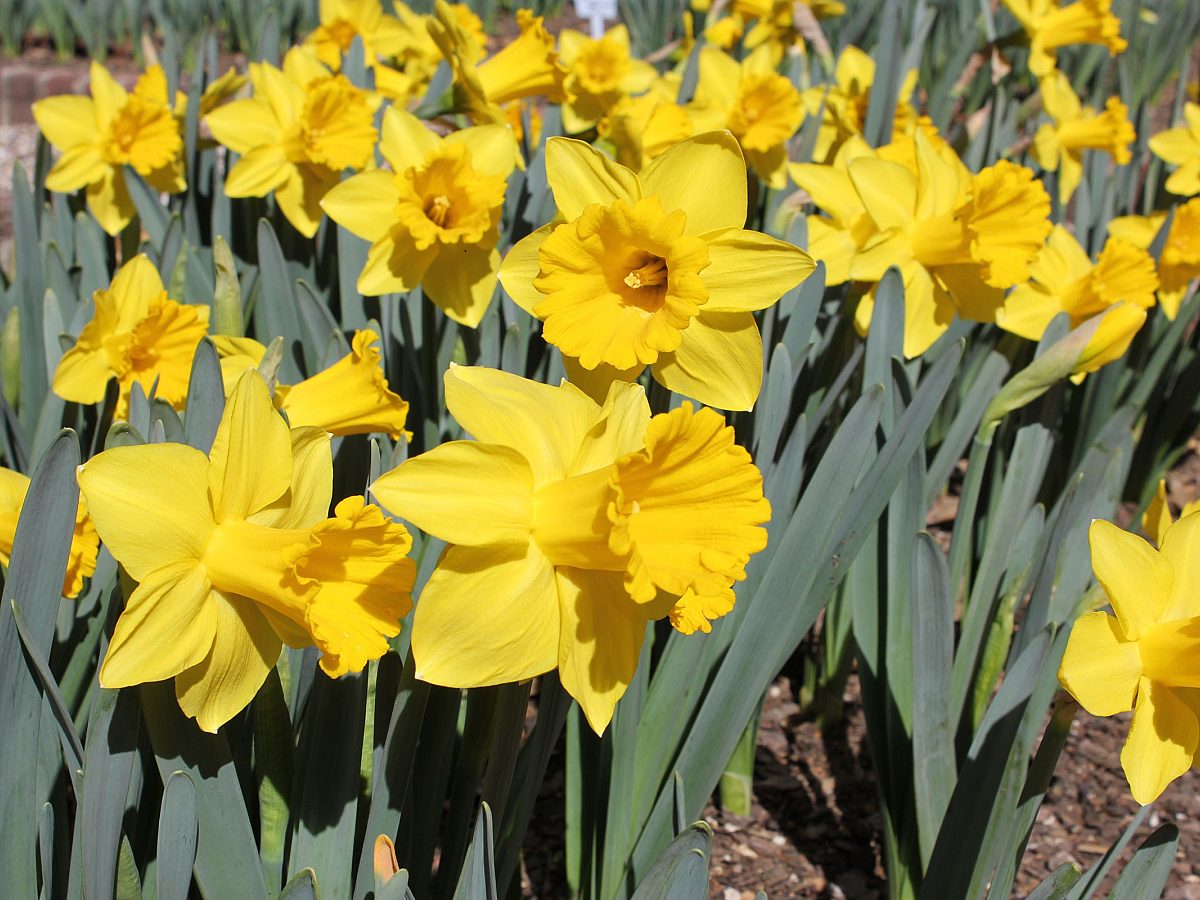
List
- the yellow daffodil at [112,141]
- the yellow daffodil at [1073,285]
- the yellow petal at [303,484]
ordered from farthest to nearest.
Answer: the yellow daffodil at [112,141], the yellow daffodil at [1073,285], the yellow petal at [303,484]

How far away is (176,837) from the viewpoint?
915 mm

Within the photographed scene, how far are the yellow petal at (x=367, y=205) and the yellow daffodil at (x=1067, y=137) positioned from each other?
1.85 metres

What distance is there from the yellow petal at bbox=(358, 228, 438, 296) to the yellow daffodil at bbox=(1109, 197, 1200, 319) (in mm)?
1482

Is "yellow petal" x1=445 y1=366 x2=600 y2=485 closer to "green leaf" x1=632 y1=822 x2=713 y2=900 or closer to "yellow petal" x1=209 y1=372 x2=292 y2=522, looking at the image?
"yellow petal" x1=209 y1=372 x2=292 y2=522

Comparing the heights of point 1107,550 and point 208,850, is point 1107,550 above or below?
above

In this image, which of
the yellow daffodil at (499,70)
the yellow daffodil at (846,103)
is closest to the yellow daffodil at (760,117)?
the yellow daffodil at (846,103)

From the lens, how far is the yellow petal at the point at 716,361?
1188 mm

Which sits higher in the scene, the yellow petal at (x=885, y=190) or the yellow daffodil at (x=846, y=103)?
the yellow petal at (x=885, y=190)

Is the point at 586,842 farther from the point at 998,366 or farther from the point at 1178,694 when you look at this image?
the point at 998,366

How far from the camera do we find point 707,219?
1.20 metres

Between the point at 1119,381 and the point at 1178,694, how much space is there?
147cm

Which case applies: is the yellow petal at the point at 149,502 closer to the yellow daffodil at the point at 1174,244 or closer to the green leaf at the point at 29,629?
the green leaf at the point at 29,629

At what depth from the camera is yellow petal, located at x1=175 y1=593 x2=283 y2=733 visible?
3.03 ft

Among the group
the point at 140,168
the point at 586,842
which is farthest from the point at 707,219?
the point at 140,168
